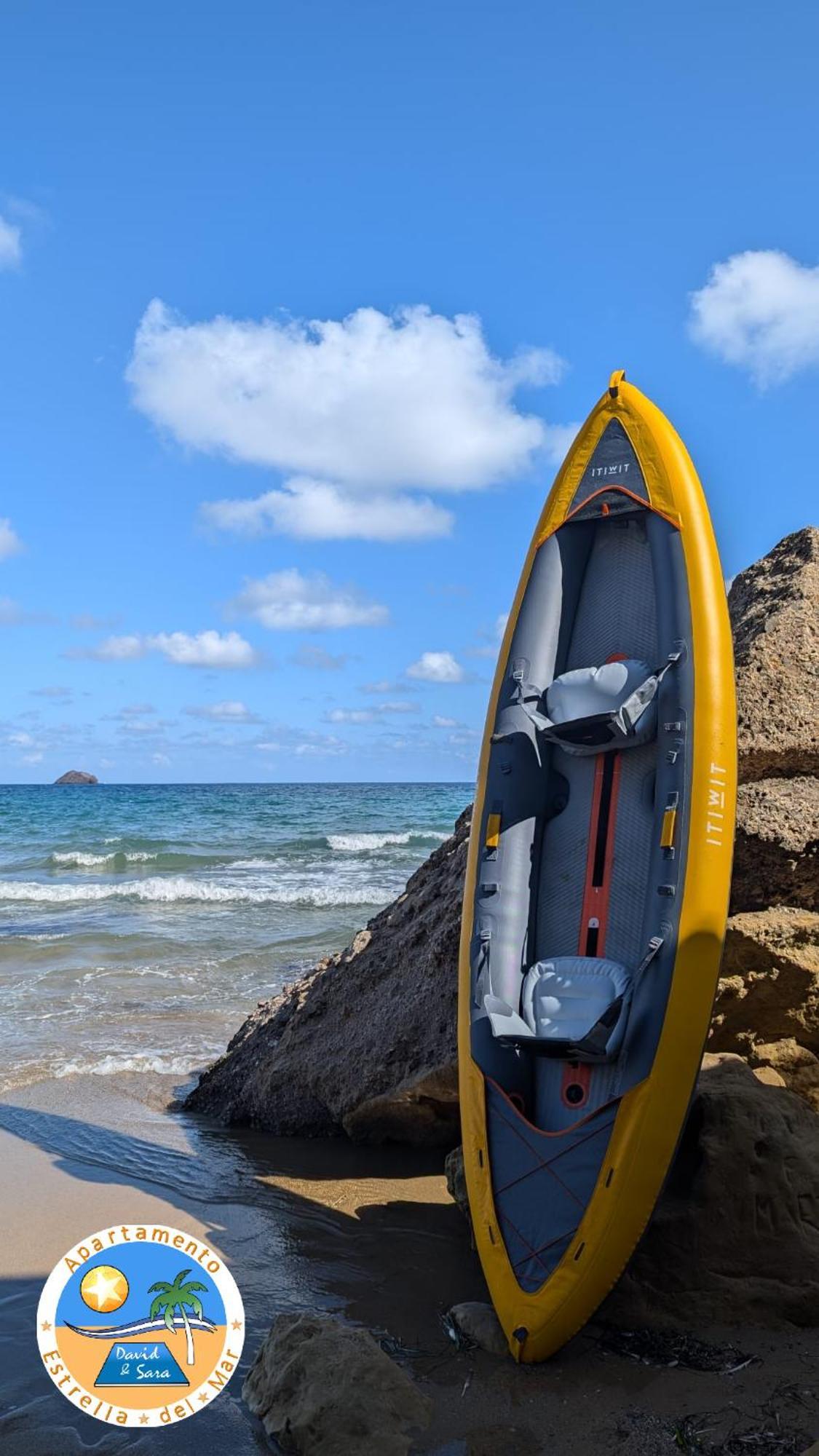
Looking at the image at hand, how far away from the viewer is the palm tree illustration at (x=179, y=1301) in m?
3.24

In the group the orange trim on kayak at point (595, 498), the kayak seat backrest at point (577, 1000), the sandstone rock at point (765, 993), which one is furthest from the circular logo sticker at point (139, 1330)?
the orange trim on kayak at point (595, 498)

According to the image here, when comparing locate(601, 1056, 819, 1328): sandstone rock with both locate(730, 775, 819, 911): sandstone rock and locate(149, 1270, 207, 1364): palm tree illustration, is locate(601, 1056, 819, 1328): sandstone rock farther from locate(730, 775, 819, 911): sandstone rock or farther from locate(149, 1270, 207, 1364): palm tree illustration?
locate(149, 1270, 207, 1364): palm tree illustration

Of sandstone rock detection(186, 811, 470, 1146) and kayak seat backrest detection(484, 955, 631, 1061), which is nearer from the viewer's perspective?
kayak seat backrest detection(484, 955, 631, 1061)

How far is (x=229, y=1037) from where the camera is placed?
285 inches

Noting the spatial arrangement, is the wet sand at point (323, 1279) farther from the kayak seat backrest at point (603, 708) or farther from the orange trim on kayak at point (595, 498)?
the orange trim on kayak at point (595, 498)

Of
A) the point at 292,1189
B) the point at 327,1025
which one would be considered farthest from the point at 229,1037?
the point at 292,1189

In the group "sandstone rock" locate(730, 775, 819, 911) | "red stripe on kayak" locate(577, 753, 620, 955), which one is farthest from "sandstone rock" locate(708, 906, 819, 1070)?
"red stripe on kayak" locate(577, 753, 620, 955)

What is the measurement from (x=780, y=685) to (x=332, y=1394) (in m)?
3.30

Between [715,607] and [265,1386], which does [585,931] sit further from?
[265,1386]

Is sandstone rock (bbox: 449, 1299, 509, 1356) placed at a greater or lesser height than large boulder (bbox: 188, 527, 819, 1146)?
lesser

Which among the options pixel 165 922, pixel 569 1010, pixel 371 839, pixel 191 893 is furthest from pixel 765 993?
pixel 371 839

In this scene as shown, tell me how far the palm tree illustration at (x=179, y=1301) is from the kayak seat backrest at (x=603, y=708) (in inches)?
94.3

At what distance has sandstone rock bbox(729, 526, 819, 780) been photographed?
4688mm

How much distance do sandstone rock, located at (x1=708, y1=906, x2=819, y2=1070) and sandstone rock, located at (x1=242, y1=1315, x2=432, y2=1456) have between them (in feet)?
6.32
